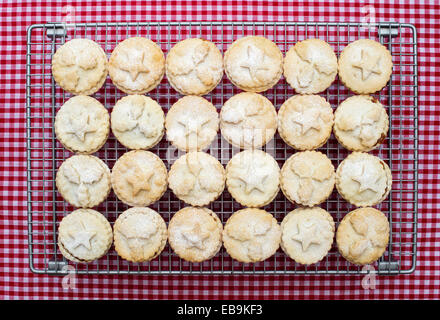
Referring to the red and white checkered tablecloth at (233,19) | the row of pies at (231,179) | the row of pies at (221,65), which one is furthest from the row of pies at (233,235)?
the row of pies at (221,65)

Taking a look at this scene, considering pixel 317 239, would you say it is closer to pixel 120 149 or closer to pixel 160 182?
pixel 160 182

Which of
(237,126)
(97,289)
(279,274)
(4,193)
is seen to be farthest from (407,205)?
(4,193)

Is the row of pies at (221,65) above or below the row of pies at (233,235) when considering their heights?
above

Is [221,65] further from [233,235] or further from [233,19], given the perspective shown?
[233,235]

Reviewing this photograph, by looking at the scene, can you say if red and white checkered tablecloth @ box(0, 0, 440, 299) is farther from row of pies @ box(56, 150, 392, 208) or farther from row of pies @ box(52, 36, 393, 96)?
row of pies @ box(56, 150, 392, 208)

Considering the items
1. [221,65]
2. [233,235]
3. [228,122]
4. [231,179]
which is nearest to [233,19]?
[221,65]

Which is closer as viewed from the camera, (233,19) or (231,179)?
(231,179)

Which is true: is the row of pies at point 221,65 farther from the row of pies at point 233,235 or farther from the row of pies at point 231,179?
the row of pies at point 233,235
